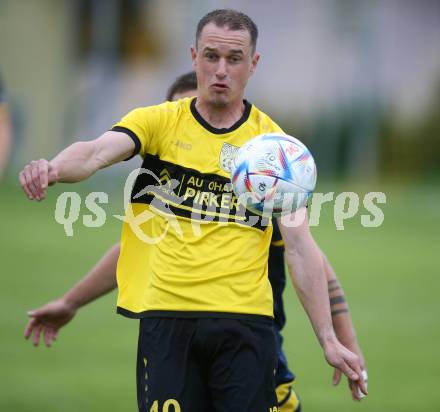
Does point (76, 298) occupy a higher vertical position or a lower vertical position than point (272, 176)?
lower

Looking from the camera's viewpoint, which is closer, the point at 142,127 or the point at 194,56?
the point at 142,127

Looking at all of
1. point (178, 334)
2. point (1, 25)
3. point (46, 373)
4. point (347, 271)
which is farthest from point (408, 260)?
point (1, 25)

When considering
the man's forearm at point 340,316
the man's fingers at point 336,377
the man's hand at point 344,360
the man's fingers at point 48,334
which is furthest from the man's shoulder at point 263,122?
the man's fingers at point 48,334

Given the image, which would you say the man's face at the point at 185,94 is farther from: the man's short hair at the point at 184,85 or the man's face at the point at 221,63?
the man's face at the point at 221,63

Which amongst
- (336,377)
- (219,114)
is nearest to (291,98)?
(336,377)

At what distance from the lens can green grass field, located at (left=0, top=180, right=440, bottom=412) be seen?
9016 millimetres

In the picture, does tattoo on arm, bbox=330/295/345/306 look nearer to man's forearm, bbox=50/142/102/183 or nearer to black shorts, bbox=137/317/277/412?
black shorts, bbox=137/317/277/412

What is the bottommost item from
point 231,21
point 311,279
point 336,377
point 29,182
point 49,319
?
point 336,377

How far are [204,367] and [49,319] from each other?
1.39 metres

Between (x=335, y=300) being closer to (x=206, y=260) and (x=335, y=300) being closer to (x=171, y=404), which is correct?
(x=206, y=260)

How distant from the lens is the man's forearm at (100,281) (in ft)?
19.6

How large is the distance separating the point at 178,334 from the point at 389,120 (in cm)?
2778

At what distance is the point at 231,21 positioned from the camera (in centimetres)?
524

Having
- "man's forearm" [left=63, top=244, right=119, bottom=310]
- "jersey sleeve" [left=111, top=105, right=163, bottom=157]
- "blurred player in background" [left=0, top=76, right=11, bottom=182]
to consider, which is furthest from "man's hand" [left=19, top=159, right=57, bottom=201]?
"blurred player in background" [left=0, top=76, right=11, bottom=182]
